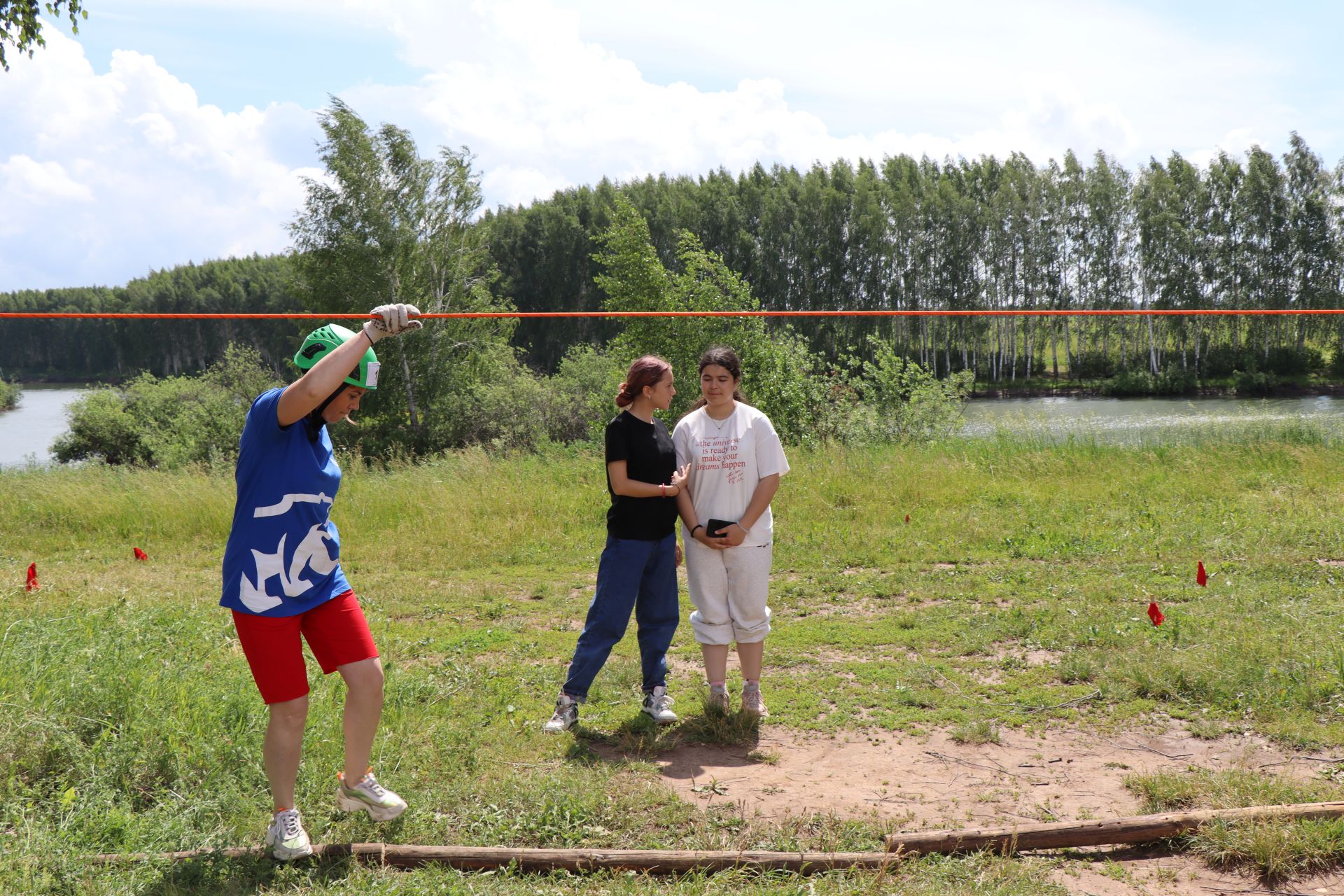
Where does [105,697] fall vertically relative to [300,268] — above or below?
below

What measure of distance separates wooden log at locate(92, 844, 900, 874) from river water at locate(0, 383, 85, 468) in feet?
88.5

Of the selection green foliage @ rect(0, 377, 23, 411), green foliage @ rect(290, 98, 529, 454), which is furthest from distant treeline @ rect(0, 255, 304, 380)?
green foliage @ rect(290, 98, 529, 454)

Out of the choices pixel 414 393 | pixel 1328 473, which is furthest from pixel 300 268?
pixel 1328 473

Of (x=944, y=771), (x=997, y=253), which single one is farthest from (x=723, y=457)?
(x=997, y=253)

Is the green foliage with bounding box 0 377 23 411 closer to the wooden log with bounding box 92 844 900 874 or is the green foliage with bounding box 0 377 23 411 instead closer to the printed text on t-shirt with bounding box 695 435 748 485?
the printed text on t-shirt with bounding box 695 435 748 485

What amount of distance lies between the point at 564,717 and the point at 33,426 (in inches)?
2308

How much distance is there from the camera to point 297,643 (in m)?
3.26

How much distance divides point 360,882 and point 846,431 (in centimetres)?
1496

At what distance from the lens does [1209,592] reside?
261 inches

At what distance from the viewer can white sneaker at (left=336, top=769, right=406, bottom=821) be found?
346 centimetres

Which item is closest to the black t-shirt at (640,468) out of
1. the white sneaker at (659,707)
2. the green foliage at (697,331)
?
the white sneaker at (659,707)

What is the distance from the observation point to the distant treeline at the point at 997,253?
46969mm

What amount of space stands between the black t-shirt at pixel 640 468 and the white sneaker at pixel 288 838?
1.84m

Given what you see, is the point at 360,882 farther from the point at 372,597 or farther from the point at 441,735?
the point at 372,597
